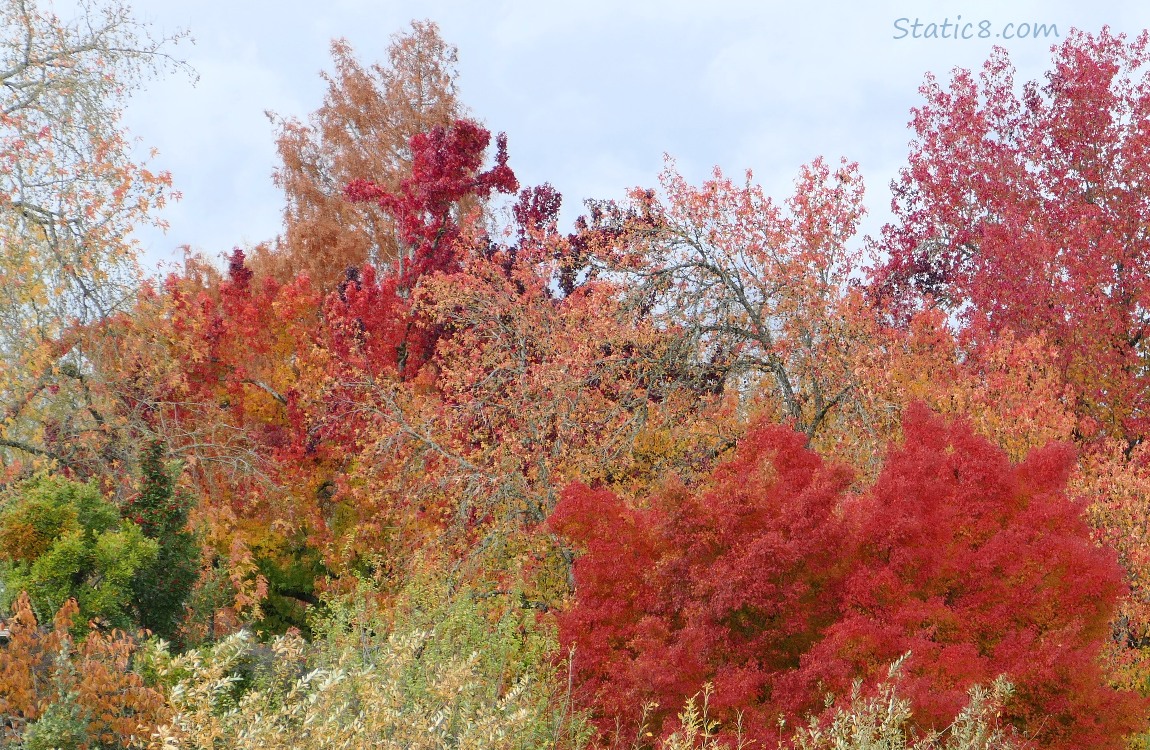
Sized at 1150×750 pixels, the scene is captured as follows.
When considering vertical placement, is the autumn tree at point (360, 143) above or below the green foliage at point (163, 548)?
above

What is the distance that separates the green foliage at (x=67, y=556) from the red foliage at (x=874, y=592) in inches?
→ 166

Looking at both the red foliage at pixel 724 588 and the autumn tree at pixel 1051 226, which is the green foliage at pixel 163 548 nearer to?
the red foliage at pixel 724 588

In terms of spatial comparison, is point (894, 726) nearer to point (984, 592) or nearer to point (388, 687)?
point (984, 592)

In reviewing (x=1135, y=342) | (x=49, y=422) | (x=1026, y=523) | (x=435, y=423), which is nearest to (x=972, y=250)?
(x=1135, y=342)

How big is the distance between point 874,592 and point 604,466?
5.00 m

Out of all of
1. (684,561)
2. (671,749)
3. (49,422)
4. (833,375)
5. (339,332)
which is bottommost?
(671,749)

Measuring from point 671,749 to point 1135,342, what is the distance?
44.1 feet

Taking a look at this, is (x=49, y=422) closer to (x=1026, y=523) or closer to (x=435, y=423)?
(x=435, y=423)

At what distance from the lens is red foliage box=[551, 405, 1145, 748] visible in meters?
7.47

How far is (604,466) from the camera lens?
12.3 m

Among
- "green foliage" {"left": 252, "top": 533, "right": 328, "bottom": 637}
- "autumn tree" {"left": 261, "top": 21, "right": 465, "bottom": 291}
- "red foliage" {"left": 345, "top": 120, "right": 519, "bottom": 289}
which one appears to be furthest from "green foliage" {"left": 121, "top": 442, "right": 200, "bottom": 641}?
"autumn tree" {"left": 261, "top": 21, "right": 465, "bottom": 291}

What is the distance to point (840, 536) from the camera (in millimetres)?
7805

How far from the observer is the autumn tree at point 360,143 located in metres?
26.2

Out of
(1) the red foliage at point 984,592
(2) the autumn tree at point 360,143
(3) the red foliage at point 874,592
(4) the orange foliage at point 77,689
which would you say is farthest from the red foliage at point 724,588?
(2) the autumn tree at point 360,143
